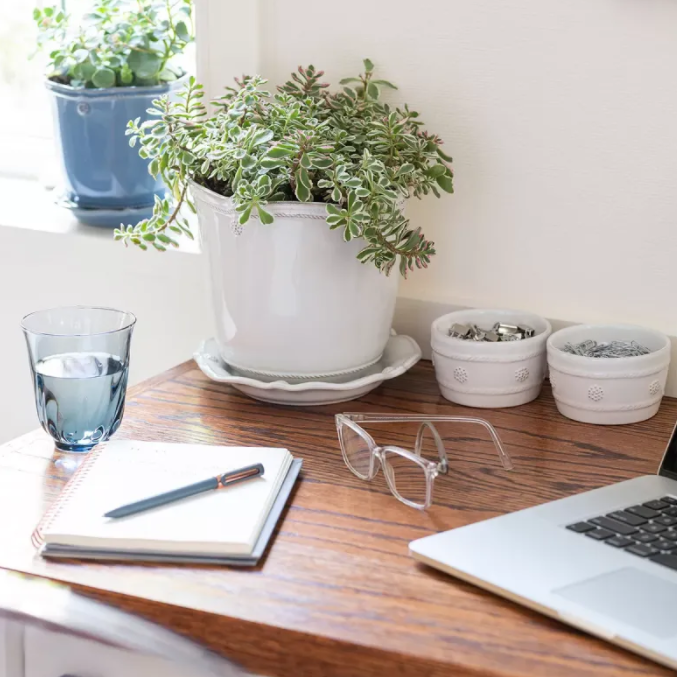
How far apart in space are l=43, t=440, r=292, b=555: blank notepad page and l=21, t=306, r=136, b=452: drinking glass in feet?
0.16

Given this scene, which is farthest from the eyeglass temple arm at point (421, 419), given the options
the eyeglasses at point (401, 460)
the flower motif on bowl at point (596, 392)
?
the flower motif on bowl at point (596, 392)

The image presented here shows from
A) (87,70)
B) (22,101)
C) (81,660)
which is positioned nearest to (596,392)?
(81,660)

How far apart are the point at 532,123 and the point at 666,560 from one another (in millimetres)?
560

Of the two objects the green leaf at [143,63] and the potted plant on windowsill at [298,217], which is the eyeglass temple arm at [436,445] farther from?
the green leaf at [143,63]

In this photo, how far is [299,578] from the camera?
Result: 2.31 ft

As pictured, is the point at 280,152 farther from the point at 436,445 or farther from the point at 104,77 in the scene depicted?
the point at 104,77

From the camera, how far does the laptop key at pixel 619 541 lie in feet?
2.38

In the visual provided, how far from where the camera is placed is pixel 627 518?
769mm

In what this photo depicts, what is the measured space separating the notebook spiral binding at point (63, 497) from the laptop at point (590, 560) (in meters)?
0.29

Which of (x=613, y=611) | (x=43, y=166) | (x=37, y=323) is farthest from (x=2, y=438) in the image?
(x=613, y=611)

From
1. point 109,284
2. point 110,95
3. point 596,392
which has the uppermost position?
point 110,95

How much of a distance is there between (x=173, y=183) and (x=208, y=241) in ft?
0.27

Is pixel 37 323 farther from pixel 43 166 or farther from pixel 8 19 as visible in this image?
pixel 8 19

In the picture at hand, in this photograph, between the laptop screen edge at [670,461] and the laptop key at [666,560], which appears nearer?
the laptop key at [666,560]
